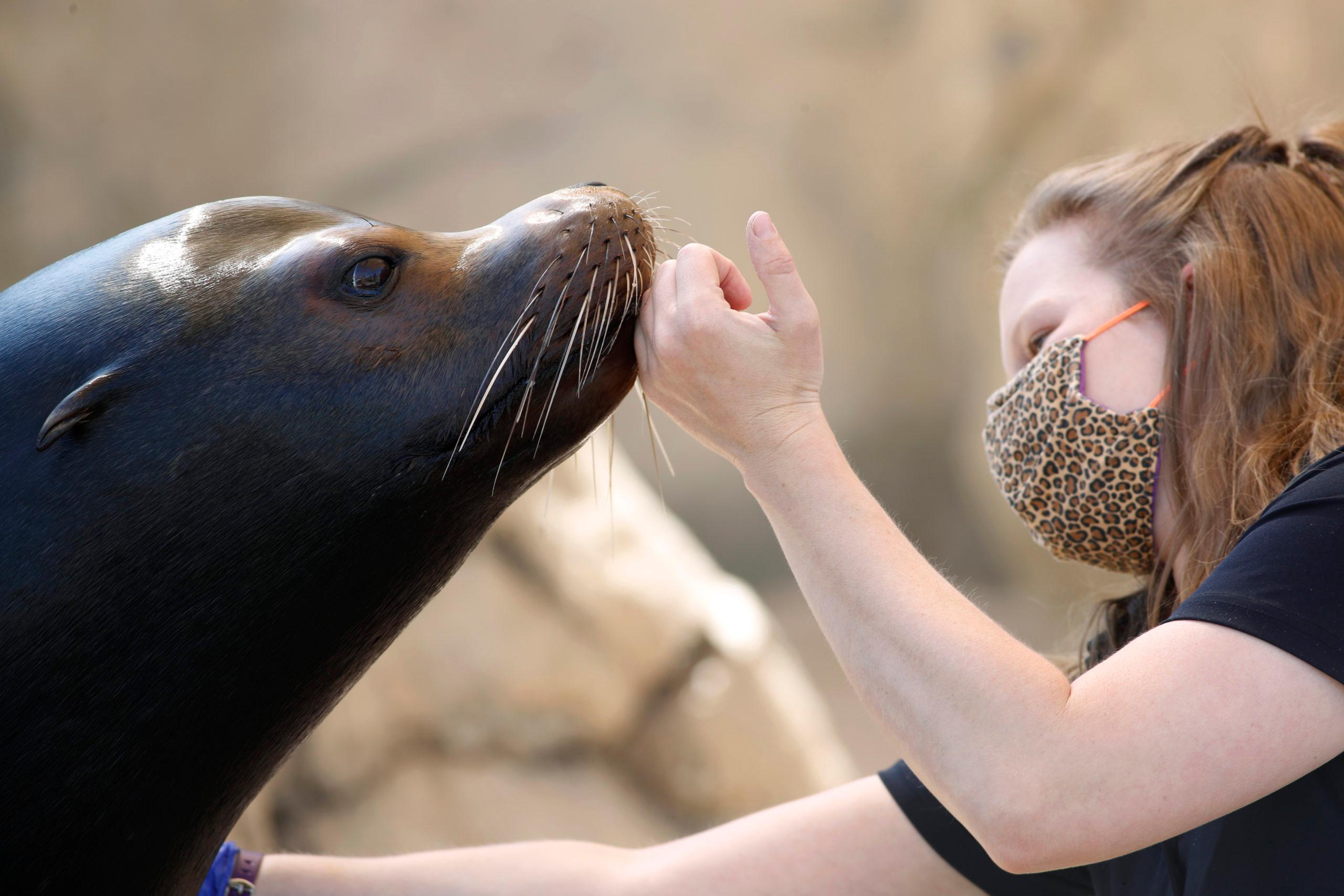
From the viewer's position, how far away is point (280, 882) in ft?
4.92

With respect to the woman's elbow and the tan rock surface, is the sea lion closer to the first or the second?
the woman's elbow

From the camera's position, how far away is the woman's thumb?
1.31m

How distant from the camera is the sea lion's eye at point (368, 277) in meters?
1.21

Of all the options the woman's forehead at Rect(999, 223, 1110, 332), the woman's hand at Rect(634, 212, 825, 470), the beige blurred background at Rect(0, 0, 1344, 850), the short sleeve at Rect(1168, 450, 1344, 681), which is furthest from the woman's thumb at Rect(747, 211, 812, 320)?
the beige blurred background at Rect(0, 0, 1344, 850)

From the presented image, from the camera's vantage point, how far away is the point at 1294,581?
119 cm

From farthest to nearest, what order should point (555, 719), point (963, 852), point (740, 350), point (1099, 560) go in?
point (555, 719), point (1099, 560), point (963, 852), point (740, 350)

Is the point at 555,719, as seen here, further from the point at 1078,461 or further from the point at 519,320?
the point at 519,320

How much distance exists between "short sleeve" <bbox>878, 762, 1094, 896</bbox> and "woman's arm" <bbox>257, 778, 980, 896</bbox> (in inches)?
0.8

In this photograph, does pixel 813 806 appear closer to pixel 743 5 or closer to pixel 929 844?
pixel 929 844

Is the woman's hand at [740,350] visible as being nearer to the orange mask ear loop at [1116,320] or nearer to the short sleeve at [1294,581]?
the short sleeve at [1294,581]

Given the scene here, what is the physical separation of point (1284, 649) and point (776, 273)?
66 centimetres

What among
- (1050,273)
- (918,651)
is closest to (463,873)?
(918,651)

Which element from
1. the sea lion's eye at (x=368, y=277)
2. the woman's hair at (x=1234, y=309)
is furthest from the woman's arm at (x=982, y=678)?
the woman's hair at (x=1234, y=309)

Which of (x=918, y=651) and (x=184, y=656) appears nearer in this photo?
(x=184, y=656)
